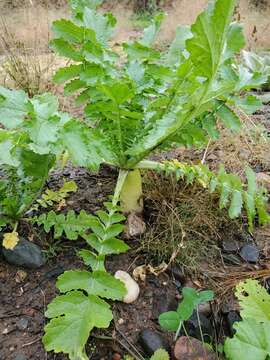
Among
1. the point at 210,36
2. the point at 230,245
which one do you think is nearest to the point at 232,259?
the point at 230,245

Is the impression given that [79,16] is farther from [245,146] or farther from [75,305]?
[245,146]

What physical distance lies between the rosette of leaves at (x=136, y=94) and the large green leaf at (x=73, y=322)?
0.44 meters

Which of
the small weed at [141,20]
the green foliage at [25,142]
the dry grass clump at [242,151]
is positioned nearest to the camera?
the green foliage at [25,142]

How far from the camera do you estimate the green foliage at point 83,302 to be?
3.85ft

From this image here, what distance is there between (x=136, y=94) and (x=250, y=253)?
83cm

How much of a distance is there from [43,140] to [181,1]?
539 centimetres

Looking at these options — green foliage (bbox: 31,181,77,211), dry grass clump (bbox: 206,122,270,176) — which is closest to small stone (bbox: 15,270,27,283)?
green foliage (bbox: 31,181,77,211)

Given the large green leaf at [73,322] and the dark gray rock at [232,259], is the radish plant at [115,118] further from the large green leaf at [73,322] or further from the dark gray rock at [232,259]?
the dark gray rock at [232,259]

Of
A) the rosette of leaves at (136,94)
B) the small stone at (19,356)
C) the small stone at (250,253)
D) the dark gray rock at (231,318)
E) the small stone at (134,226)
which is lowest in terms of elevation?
the small stone at (19,356)

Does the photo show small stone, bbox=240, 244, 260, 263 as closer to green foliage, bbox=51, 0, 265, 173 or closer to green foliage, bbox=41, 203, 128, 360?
green foliage, bbox=51, 0, 265, 173

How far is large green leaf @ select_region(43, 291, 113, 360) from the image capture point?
117 cm

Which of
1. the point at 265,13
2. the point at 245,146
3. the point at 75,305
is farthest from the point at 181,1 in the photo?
the point at 75,305

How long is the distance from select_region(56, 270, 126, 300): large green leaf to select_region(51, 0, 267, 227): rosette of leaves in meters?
0.36

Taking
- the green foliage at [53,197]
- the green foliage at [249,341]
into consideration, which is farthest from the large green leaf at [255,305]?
the green foliage at [53,197]
